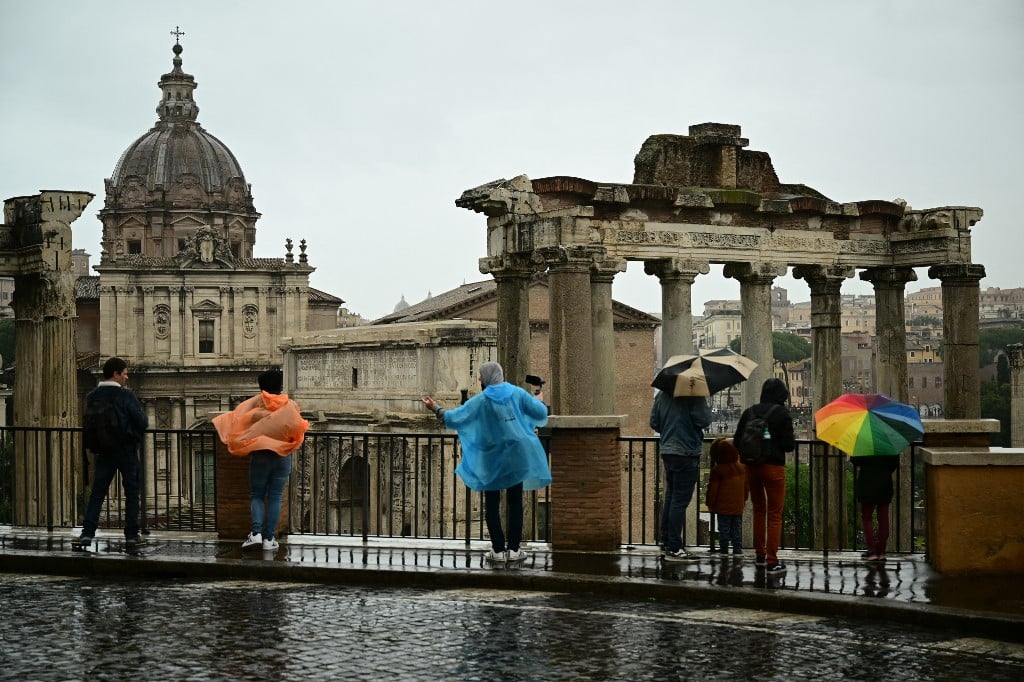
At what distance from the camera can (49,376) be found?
2367 centimetres

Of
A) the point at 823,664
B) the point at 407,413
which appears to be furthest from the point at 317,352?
the point at 823,664

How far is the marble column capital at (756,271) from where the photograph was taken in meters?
21.8

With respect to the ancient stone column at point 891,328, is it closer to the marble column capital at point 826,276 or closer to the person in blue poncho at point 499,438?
the marble column capital at point 826,276

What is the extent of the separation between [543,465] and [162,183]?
238 ft

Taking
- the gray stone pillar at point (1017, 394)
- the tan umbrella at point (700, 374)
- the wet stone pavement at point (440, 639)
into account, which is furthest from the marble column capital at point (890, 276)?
the gray stone pillar at point (1017, 394)

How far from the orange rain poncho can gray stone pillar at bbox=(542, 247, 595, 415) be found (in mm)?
5835

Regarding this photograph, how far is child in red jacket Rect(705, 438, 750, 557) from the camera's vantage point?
1304 centimetres

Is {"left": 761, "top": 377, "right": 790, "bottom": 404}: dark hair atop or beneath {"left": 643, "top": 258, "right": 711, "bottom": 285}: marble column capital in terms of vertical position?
beneath

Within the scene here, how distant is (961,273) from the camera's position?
22234 mm

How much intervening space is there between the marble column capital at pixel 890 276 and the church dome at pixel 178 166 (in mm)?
61956

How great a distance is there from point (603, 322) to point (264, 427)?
826 centimetres

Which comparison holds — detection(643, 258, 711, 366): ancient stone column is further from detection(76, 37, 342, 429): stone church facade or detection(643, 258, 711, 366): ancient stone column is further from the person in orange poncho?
detection(76, 37, 342, 429): stone church facade

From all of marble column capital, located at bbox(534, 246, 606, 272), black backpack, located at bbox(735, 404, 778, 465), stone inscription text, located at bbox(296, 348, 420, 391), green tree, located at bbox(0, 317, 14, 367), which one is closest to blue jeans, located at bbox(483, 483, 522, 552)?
black backpack, located at bbox(735, 404, 778, 465)

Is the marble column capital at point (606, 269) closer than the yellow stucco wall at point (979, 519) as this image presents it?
No
